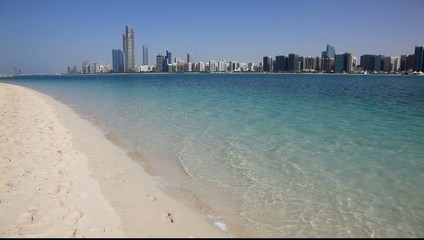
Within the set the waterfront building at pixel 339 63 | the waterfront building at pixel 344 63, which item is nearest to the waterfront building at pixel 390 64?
the waterfront building at pixel 344 63

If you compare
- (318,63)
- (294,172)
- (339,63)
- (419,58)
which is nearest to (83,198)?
(294,172)

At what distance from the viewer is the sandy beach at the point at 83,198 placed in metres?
3.97

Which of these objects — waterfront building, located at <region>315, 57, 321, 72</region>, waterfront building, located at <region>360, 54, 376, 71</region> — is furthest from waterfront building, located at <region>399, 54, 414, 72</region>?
waterfront building, located at <region>315, 57, 321, 72</region>

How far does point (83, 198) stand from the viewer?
4.84 m

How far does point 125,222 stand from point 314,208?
3.21m

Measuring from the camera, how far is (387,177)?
632 cm

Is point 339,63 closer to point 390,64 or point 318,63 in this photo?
point 318,63

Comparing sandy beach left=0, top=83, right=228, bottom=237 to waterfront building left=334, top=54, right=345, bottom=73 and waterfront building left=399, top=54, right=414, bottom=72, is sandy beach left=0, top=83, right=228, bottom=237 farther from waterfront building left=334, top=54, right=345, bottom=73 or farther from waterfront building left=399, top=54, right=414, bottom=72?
waterfront building left=334, top=54, right=345, bottom=73

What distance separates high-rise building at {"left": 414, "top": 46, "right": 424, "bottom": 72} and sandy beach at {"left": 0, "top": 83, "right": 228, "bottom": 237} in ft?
597

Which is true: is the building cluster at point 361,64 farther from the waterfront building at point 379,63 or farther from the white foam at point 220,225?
the white foam at point 220,225

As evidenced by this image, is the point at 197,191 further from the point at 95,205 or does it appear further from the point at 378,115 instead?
the point at 378,115

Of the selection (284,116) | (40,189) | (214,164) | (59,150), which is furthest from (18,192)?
(284,116)

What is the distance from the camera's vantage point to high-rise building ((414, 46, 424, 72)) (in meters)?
147

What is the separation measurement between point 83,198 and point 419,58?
610 ft
